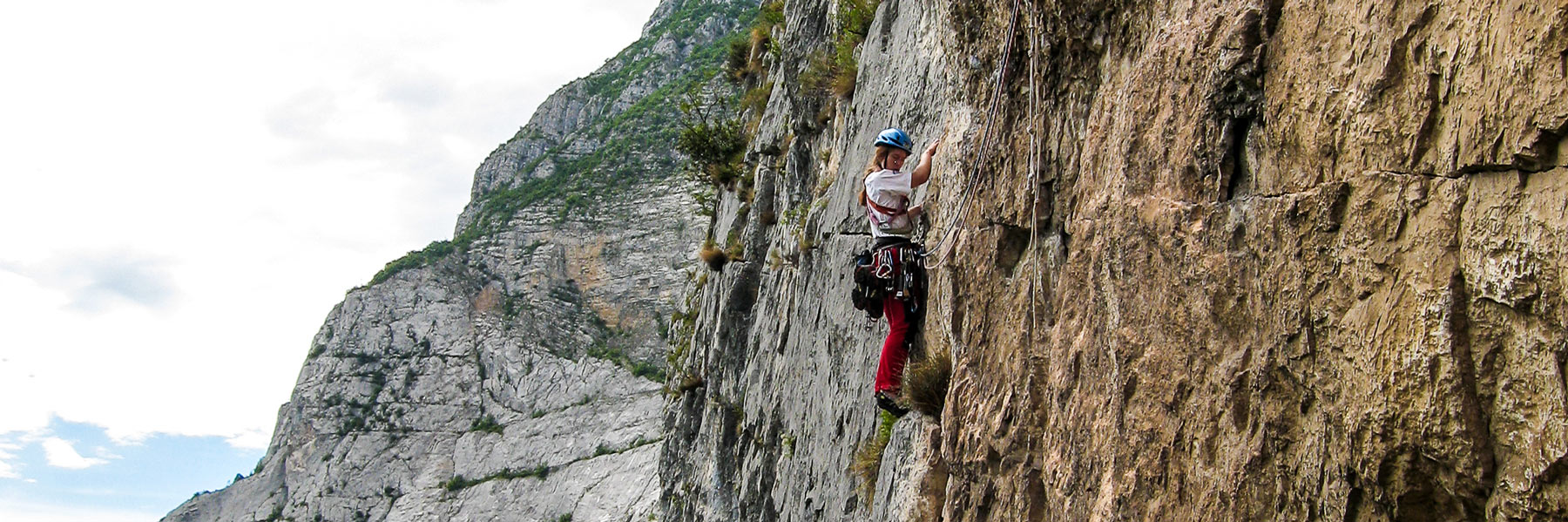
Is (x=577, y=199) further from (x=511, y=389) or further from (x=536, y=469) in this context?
(x=536, y=469)

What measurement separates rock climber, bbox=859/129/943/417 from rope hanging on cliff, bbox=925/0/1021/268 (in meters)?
0.73

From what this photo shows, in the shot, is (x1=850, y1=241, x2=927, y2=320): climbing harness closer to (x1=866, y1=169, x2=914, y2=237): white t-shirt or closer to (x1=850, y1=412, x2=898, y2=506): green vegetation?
(x1=866, y1=169, x2=914, y2=237): white t-shirt

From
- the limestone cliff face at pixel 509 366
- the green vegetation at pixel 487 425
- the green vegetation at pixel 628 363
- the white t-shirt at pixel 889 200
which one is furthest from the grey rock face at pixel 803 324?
the green vegetation at pixel 487 425

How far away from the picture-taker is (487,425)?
48.2 metres

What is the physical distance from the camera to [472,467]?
46719 millimetres

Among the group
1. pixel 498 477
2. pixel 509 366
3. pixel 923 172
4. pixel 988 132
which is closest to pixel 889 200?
pixel 923 172

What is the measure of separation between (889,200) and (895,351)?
113 centimetres

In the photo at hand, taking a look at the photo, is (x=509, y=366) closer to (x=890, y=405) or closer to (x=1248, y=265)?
(x=890, y=405)

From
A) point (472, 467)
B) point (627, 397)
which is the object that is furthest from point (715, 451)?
point (472, 467)

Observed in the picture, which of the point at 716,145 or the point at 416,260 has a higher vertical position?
the point at 416,260

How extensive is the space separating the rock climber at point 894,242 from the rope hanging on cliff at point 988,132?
726 millimetres

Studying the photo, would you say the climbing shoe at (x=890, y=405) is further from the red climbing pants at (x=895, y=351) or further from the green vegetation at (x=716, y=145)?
the green vegetation at (x=716, y=145)

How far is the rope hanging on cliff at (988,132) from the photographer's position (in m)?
5.48

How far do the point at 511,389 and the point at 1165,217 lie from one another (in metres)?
47.8
